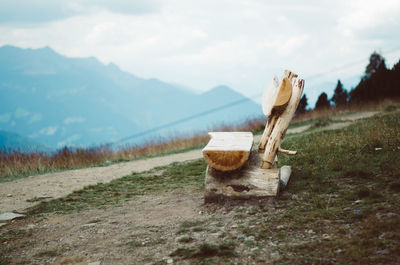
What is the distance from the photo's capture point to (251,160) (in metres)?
4.98

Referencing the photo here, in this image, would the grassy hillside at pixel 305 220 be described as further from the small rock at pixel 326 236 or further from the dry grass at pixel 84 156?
the dry grass at pixel 84 156

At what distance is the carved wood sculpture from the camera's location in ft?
14.6

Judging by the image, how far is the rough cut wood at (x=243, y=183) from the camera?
4.54 m

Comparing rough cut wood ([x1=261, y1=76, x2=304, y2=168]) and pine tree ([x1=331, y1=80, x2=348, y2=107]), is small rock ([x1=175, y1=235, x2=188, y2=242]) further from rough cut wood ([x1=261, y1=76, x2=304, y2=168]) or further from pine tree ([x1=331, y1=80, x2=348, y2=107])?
pine tree ([x1=331, y1=80, x2=348, y2=107])

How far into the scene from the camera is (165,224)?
4.30 metres

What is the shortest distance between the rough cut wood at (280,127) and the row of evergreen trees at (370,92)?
16025 millimetres

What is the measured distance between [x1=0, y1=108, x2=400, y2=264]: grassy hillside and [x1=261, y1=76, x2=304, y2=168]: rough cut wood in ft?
1.72

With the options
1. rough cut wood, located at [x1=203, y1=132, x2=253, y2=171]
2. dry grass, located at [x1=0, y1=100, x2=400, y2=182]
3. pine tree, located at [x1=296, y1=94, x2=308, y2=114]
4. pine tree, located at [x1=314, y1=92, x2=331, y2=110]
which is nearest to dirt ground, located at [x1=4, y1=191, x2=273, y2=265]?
rough cut wood, located at [x1=203, y1=132, x2=253, y2=171]

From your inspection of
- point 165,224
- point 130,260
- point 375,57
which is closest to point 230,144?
point 165,224

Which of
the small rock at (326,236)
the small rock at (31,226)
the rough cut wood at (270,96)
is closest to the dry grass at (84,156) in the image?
the small rock at (31,226)

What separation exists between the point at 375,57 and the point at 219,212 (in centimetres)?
2918

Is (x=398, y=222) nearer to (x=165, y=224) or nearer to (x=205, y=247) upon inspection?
(x=205, y=247)

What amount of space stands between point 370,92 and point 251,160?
1799 centimetres

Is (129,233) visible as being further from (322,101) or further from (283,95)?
(322,101)
